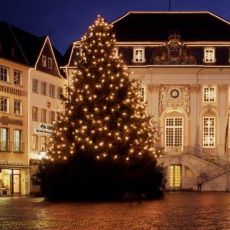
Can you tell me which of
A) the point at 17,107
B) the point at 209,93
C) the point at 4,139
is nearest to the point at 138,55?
the point at 209,93

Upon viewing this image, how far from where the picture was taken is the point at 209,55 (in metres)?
80.9

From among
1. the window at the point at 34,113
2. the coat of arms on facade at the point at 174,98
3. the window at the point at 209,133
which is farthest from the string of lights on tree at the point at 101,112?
the coat of arms on facade at the point at 174,98

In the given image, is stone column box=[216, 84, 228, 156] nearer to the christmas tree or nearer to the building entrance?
the building entrance

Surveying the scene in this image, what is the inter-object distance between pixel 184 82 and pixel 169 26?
21.0 ft

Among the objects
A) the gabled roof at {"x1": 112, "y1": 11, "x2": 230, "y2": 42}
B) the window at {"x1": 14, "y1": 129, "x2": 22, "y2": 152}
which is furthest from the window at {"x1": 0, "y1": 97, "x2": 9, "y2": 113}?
the gabled roof at {"x1": 112, "y1": 11, "x2": 230, "y2": 42}

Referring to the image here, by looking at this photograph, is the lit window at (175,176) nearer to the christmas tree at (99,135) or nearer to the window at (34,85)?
the window at (34,85)

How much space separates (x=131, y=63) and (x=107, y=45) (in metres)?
38.7

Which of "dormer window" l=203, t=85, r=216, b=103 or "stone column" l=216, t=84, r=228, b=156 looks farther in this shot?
"dormer window" l=203, t=85, r=216, b=103

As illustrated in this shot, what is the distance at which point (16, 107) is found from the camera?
6800cm

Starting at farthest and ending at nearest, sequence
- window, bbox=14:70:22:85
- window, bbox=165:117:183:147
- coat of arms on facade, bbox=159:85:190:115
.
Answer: coat of arms on facade, bbox=159:85:190:115 → window, bbox=165:117:183:147 → window, bbox=14:70:22:85

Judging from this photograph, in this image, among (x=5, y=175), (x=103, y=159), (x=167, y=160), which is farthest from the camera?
(x=167, y=160)

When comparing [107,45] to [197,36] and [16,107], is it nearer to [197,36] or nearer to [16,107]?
[16,107]

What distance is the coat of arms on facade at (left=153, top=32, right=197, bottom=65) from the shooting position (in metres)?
80.4

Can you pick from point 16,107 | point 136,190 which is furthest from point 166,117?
point 136,190
